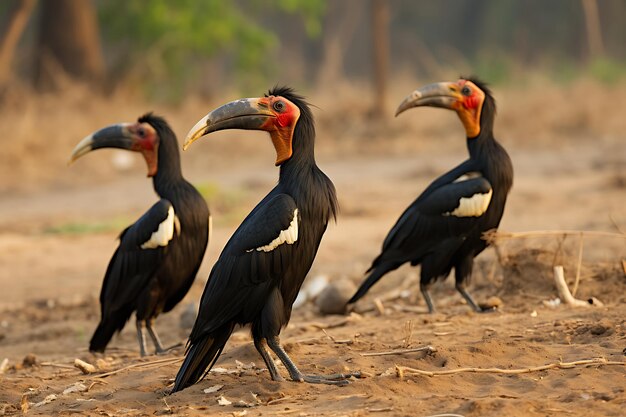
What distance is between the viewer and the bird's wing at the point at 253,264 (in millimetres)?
5332

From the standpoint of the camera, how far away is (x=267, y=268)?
535cm

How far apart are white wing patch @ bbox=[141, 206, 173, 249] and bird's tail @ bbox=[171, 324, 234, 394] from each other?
5.73 feet

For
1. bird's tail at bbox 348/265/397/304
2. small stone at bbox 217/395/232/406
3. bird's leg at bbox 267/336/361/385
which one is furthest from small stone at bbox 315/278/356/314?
small stone at bbox 217/395/232/406

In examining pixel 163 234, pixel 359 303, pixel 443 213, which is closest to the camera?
pixel 163 234

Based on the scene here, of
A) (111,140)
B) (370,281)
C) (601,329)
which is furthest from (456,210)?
(111,140)

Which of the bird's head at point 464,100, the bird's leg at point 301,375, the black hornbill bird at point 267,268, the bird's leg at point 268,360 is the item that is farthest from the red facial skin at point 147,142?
the bird's leg at point 301,375

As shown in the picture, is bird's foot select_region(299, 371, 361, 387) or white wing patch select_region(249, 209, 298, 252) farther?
white wing patch select_region(249, 209, 298, 252)

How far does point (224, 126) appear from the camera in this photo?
5543 millimetres

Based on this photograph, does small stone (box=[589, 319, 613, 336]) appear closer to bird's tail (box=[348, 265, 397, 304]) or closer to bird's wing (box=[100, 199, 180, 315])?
bird's tail (box=[348, 265, 397, 304])

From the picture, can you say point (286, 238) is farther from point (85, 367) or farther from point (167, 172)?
point (167, 172)

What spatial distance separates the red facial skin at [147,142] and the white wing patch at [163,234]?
67cm

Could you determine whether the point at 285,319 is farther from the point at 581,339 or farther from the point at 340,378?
the point at 581,339

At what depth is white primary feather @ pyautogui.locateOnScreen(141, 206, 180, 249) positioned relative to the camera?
712 centimetres

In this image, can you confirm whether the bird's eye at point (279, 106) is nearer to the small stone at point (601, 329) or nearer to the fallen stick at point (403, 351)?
the fallen stick at point (403, 351)
